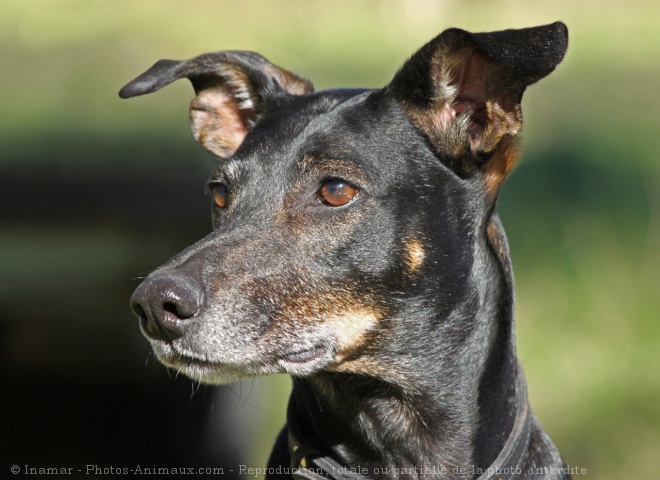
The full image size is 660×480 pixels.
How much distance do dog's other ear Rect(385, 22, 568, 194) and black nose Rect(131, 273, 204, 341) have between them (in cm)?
126

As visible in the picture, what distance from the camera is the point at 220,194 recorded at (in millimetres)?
4148

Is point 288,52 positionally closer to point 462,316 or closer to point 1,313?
point 1,313

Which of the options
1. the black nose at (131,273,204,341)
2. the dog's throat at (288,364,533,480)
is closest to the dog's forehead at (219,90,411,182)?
the black nose at (131,273,204,341)

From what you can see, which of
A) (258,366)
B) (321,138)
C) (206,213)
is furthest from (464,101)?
(206,213)

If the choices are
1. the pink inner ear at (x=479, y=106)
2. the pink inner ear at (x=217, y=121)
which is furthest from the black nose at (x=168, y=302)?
the pink inner ear at (x=217, y=121)

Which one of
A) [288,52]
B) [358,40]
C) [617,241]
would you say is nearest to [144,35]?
[288,52]

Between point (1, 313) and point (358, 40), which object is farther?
point (358, 40)

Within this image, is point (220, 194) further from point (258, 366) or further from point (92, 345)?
point (92, 345)

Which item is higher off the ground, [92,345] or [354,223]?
[354,223]

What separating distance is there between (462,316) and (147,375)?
262 centimetres

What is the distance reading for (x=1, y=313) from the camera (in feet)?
19.1

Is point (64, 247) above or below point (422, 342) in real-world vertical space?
below

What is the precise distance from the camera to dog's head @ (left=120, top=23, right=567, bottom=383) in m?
3.51

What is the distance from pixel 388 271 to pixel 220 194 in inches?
34.0
